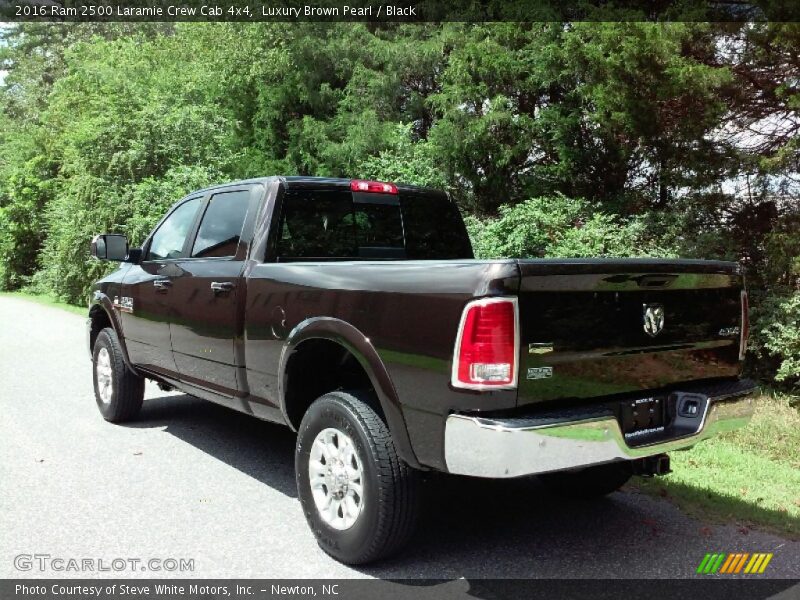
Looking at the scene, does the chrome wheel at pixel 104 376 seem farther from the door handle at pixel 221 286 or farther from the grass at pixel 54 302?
the grass at pixel 54 302

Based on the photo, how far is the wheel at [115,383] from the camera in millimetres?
6582

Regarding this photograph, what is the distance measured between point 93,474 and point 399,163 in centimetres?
1053

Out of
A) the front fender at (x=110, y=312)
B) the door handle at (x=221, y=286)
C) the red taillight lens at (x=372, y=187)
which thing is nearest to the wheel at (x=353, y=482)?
the door handle at (x=221, y=286)

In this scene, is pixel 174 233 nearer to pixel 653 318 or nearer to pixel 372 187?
pixel 372 187

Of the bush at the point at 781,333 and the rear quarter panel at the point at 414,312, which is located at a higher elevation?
the rear quarter panel at the point at 414,312

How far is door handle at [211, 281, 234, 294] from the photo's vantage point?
15.7 ft

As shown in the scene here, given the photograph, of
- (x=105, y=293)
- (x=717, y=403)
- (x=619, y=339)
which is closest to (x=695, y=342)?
(x=717, y=403)

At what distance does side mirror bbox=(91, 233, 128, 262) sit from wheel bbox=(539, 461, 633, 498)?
372 centimetres

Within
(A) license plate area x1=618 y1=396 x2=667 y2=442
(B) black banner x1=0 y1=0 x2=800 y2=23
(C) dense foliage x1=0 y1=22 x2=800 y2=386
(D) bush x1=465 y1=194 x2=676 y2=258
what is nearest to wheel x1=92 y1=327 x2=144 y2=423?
(A) license plate area x1=618 y1=396 x2=667 y2=442

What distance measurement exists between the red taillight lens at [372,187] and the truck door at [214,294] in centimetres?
67

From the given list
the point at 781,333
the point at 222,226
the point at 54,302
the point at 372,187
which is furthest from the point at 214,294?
the point at 54,302

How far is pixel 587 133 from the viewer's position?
12.2 m

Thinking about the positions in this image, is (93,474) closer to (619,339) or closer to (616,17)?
(619,339)
